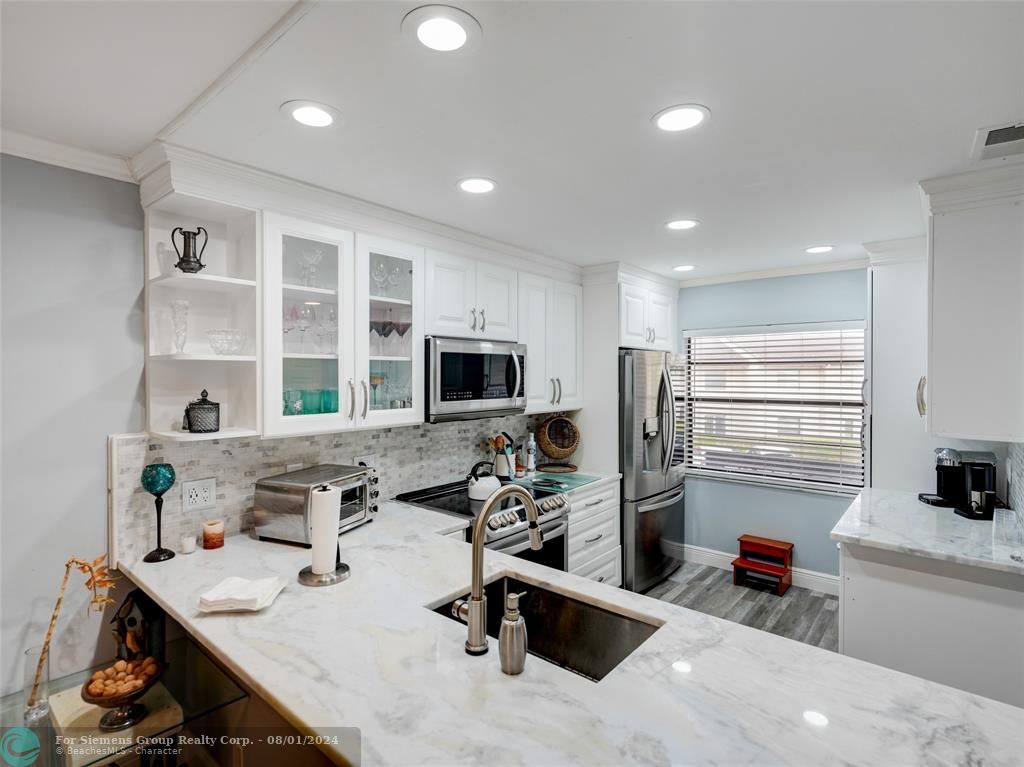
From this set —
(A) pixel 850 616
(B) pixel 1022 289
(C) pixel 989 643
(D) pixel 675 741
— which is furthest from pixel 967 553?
(D) pixel 675 741

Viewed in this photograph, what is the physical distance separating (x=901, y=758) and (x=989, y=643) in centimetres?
149

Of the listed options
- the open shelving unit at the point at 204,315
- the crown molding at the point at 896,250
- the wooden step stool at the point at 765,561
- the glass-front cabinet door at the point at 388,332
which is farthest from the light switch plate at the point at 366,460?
the crown molding at the point at 896,250

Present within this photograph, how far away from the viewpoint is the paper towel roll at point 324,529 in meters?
1.65

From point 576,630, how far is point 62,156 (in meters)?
2.33

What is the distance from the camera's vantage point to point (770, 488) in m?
3.95

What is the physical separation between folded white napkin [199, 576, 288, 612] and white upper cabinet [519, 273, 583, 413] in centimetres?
199

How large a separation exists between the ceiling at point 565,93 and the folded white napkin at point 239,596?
1.40m

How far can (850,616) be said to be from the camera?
218cm

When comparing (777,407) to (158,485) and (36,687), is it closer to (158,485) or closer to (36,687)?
(158,485)

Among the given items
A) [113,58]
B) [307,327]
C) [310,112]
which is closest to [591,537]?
[307,327]

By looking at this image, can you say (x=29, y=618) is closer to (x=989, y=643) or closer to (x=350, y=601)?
(x=350, y=601)

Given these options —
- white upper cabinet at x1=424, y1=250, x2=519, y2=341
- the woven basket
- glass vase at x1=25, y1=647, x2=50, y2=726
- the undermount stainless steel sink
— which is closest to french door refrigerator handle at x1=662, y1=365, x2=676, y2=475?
the woven basket

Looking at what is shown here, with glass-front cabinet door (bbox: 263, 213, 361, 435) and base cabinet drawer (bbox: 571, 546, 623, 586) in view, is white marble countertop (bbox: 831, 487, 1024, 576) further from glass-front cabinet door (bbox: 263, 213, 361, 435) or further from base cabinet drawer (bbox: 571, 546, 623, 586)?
glass-front cabinet door (bbox: 263, 213, 361, 435)

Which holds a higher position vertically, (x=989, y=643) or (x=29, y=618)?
(x=29, y=618)
